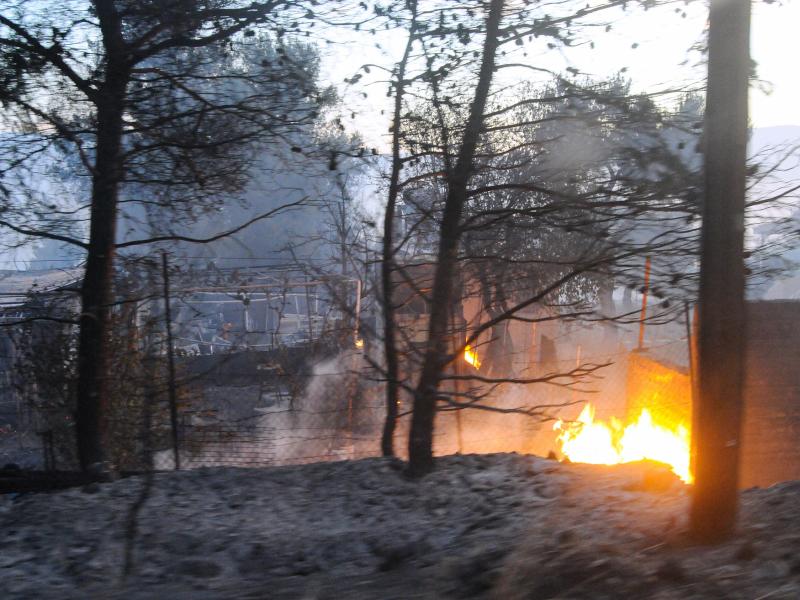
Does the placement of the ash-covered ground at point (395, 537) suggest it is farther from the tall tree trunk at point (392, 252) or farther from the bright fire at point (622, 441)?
the bright fire at point (622, 441)

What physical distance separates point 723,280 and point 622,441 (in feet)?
28.5

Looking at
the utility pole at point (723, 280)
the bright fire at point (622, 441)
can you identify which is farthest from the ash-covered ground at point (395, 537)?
the bright fire at point (622, 441)

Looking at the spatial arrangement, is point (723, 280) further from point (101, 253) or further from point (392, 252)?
point (101, 253)

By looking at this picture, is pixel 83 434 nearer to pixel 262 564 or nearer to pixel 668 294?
pixel 262 564

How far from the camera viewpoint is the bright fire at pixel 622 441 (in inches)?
429

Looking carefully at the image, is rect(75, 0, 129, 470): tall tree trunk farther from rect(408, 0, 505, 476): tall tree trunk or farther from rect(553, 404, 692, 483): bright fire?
rect(553, 404, 692, 483): bright fire

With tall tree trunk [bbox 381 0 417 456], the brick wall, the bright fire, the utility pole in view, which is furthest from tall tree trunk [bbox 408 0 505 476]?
the brick wall

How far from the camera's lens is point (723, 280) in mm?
4043

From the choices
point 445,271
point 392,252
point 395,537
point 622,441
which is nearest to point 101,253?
point 392,252

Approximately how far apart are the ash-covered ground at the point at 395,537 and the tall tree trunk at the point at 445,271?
407mm

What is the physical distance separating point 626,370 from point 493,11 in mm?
8313

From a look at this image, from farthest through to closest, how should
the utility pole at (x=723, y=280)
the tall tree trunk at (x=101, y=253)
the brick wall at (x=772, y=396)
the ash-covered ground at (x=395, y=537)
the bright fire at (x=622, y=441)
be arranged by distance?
the bright fire at (x=622, y=441) → the brick wall at (x=772, y=396) → the tall tree trunk at (x=101, y=253) → the utility pole at (x=723, y=280) → the ash-covered ground at (x=395, y=537)

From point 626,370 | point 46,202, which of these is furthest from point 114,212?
point 626,370

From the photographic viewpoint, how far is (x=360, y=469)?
7.41 m
